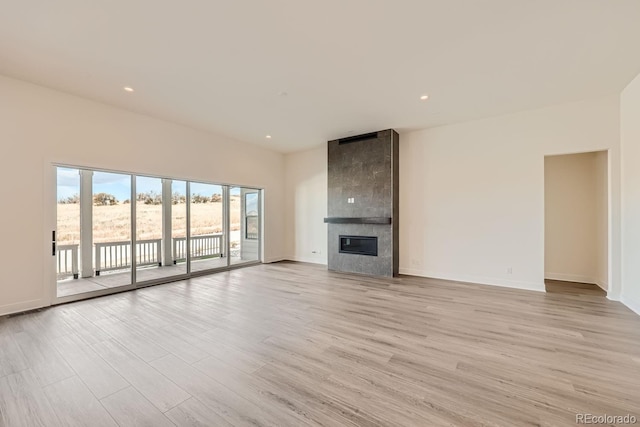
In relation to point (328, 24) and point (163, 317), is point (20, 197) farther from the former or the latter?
point (328, 24)

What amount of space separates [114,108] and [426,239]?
649cm

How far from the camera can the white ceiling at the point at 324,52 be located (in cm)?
234

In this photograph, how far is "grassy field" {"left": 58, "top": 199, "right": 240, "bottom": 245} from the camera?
4414 mm

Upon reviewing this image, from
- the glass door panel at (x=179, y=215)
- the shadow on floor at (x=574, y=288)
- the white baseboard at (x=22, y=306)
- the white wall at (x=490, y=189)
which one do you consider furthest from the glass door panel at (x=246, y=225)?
the shadow on floor at (x=574, y=288)

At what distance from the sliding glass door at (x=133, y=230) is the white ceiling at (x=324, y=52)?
1568 mm

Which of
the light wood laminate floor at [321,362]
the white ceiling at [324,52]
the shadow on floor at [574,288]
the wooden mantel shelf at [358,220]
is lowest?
the shadow on floor at [574,288]

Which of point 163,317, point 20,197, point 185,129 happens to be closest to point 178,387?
point 163,317

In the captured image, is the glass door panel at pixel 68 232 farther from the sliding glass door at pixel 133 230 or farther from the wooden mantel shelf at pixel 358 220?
the wooden mantel shelf at pixel 358 220

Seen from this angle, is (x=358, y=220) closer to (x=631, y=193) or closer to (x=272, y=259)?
(x=272, y=259)

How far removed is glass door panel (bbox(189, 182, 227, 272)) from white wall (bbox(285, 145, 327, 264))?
209 cm

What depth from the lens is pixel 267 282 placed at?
5168 millimetres

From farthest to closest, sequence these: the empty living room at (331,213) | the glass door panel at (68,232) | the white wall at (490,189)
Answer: the white wall at (490,189) < the glass door panel at (68,232) < the empty living room at (331,213)

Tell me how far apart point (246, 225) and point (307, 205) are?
1851 millimetres

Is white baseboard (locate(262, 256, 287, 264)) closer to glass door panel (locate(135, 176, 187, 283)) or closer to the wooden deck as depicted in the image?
the wooden deck
